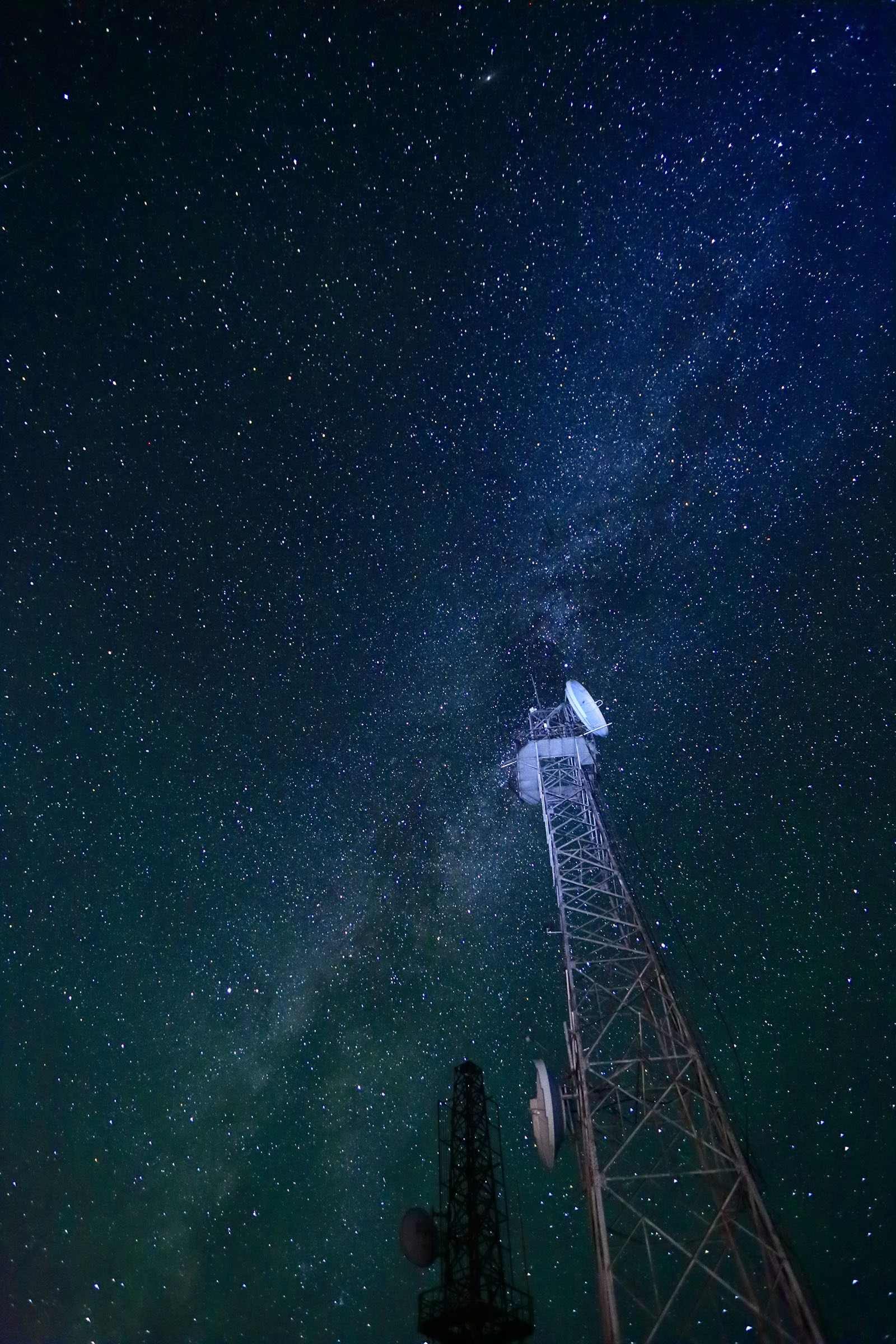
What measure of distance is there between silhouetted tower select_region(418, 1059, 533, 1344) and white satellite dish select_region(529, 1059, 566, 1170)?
5.87m

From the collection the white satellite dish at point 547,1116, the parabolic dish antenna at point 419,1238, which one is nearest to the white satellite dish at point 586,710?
the white satellite dish at point 547,1116

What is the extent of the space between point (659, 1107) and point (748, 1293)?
2.63 m

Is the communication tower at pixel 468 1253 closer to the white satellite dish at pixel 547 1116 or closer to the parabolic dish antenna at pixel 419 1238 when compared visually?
the parabolic dish antenna at pixel 419 1238

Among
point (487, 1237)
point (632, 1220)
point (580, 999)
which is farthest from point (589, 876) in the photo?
point (632, 1220)

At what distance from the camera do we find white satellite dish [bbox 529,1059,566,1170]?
1429 centimetres

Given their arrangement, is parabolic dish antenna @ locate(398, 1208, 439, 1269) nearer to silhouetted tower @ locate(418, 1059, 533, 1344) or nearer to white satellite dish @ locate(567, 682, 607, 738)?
silhouetted tower @ locate(418, 1059, 533, 1344)

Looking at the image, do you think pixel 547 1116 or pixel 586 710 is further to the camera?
pixel 586 710

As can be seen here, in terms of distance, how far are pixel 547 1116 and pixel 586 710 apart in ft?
26.3

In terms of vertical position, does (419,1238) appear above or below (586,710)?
below

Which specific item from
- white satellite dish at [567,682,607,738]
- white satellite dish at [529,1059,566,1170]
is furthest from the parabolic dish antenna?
white satellite dish at [567,682,607,738]

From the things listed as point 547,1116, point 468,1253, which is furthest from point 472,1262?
point 547,1116

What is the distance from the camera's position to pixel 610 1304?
40.1ft

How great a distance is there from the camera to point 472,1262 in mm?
18781

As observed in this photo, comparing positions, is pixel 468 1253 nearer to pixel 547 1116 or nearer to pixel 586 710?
pixel 547 1116
